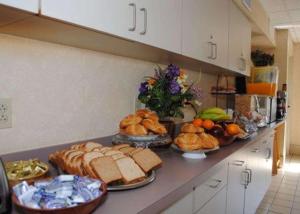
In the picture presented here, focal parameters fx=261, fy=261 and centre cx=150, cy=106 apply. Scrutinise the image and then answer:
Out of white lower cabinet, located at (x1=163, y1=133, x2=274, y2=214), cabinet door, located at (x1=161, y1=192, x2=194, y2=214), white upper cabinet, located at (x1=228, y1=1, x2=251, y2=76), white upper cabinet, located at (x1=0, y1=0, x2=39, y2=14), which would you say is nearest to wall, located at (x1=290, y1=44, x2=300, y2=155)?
white upper cabinet, located at (x1=228, y1=1, x2=251, y2=76)

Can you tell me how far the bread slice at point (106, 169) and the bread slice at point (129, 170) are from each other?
18mm

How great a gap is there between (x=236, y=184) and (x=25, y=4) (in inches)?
52.4

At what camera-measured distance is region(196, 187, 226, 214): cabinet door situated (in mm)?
1040

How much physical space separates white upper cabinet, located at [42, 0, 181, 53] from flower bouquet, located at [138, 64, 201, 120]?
17 cm

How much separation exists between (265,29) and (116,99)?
2571 mm

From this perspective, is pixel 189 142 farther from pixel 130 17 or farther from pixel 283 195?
pixel 283 195

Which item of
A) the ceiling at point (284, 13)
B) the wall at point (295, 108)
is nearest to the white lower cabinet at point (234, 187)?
the ceiling at point (284, 13)

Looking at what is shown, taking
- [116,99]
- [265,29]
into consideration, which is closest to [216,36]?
[116,99]

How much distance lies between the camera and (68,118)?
4.07 ft

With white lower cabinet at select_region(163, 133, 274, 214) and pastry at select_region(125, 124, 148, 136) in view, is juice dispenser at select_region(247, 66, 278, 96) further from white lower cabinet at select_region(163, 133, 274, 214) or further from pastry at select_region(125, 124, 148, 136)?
pastry at select_region(125, 124, 148, 136)

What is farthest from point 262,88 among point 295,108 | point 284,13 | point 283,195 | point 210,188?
point 295,108

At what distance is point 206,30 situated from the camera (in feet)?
5.54

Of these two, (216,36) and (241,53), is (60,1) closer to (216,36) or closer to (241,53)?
(216,36)

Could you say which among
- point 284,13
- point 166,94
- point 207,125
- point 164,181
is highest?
point 284,13
